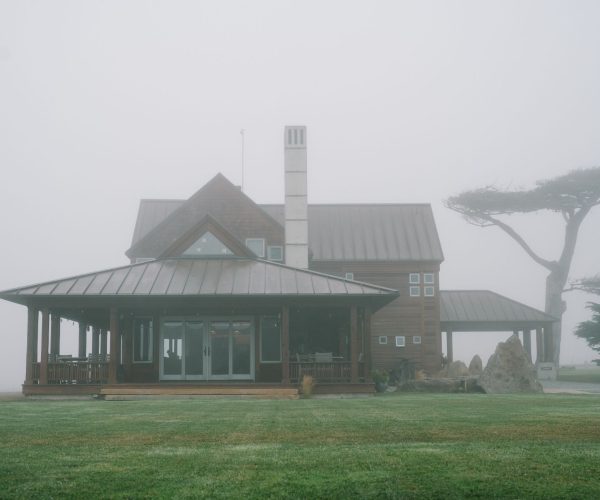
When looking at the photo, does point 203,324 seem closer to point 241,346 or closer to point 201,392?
point 241,346

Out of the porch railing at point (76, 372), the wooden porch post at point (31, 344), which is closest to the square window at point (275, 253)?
the porch railing at point (76, 372)

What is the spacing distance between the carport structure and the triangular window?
60.3 feet

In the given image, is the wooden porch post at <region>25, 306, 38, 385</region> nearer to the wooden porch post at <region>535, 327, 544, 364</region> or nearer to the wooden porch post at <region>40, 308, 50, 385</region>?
the wooden porch post at <region>40, 308, 50, 385</region>

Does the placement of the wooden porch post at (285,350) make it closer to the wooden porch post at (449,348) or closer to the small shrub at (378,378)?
the small shrub at (378,378)

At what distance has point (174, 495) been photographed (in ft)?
24.4

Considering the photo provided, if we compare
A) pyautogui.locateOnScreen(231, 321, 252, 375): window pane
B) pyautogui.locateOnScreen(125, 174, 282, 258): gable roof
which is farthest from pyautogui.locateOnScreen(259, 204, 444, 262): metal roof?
pyautogui.locateOnScreen(231, 321, 252, 375): window pane

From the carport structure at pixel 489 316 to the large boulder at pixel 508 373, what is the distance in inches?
617

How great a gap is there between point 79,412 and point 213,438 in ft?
23.1

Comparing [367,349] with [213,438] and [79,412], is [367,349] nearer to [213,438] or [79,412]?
[79,412]

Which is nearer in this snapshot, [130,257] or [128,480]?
[128,480]

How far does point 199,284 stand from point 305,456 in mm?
19437

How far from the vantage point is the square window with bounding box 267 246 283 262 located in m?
39.1

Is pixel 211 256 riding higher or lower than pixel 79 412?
higher

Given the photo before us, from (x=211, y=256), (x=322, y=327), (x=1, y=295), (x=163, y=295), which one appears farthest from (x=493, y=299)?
(x=1, y=295)
